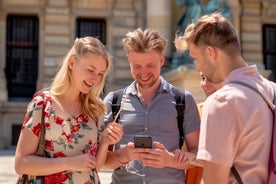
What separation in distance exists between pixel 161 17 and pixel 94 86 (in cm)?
1326

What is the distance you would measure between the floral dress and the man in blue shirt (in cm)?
23

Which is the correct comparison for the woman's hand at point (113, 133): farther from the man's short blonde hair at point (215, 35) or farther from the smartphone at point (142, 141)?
the man's short blonde hair at point (215, 35)

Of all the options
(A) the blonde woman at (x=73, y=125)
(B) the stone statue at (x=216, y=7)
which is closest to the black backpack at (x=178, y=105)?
(A) the blonde woman at (x=73, y=125)

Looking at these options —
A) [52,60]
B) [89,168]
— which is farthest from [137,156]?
[52,60]

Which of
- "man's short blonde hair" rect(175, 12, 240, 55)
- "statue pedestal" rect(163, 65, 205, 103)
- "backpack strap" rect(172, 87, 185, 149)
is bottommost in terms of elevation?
"statue pedestal" rect(163, 65, 205, 103)

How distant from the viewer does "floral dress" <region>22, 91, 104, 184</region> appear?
2.60m

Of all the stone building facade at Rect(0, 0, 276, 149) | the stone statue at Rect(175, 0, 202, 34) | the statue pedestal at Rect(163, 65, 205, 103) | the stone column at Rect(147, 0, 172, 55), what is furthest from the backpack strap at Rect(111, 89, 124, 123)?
the stone building facade at Rect(0, 0, 276, 149)

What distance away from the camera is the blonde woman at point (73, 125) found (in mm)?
2562

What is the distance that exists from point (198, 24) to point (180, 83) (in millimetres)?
9848

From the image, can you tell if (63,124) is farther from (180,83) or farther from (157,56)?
(180,83)

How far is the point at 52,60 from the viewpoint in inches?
653

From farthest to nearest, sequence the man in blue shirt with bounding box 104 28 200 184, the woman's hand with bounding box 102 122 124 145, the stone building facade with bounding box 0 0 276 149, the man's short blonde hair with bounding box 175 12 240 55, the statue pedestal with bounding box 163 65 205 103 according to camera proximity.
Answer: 1. the stone building facade with bounding box 0 0 276 149
2. the statue pedestal with bounding box 163 65 205 103
3. the man in blue shirt with bounding box 104 28 200 184
4. the woman's hand with bounding box 102 122 124 145
5. the man's short blonde hair with bounding box 175 12 240 55

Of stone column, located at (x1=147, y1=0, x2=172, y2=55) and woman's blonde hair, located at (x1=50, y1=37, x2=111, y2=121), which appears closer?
woman's blonde hair, located at (x1=50, y1=37, x2=111, y2=121)

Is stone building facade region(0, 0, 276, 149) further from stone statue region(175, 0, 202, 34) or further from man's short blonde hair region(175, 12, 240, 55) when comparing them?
man's short blonde hair region(175, 12, 240, 55)
